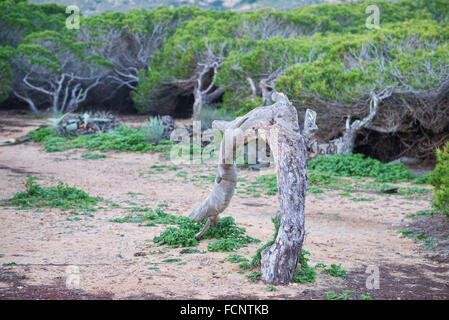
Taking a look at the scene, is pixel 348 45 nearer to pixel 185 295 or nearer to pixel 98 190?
pixel 98 190

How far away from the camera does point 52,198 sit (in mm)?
7324

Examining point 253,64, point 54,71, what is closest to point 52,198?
point 253,64

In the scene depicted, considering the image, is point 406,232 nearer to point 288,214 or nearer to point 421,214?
point 421,214

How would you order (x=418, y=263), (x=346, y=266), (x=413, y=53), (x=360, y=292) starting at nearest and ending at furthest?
(x=360, y=292) < (x=346, y=266) < (x=418, y=263) < (x=413, y=53)

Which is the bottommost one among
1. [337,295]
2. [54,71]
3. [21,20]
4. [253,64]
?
[337,295]

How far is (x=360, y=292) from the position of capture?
4.09 metres

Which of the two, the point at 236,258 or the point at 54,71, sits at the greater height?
the point at 54,71

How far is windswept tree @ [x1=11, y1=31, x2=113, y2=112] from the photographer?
61.7ft

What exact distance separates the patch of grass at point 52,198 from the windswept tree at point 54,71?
40.9ft

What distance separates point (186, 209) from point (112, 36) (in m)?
16.7

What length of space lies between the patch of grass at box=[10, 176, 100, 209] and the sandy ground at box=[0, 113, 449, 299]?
25 cm

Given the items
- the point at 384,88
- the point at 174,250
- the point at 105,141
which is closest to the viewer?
the point at 174,250

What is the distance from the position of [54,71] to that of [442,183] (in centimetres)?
1671
